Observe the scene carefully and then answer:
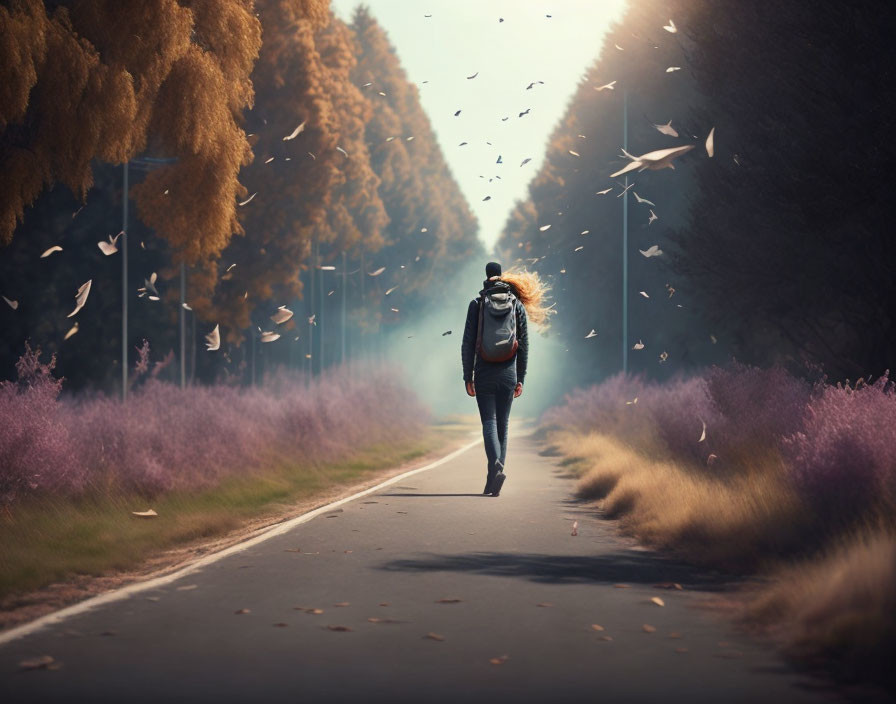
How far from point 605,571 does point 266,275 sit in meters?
24.1

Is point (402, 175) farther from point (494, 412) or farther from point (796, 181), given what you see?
point (494, 412)

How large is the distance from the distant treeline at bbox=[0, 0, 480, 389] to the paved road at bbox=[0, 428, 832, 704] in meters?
5.22

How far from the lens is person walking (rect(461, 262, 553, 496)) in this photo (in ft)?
49.2

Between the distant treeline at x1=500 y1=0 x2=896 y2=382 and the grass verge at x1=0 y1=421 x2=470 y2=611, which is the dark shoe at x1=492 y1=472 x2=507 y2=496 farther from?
the distant treeline at x1=500 y1=0 x2=896 y2=382

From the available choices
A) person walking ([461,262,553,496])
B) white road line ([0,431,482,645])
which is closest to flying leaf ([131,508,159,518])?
white road line ([0,431,482,645])

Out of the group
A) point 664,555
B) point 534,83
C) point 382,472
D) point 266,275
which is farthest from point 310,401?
point 664,555

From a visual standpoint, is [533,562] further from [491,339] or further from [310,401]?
[310,401]

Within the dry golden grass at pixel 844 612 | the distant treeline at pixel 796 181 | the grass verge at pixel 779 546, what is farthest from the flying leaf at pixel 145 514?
the distant treeline at pixel 796 181

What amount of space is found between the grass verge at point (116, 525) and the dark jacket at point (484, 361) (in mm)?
2952

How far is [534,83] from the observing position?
22.2 metres

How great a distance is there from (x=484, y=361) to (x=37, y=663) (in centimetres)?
895

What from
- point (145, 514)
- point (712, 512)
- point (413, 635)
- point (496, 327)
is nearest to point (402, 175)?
point (496, 327)

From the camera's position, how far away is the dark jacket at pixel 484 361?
15125mm

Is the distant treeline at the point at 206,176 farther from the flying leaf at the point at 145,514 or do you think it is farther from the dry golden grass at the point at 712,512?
the dry golden grass at the point at 712,512
